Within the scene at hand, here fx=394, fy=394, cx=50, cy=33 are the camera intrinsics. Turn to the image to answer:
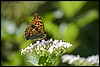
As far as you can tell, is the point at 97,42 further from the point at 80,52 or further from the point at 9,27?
the point at 9,27

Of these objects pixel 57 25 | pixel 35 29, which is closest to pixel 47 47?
pixel 35 29

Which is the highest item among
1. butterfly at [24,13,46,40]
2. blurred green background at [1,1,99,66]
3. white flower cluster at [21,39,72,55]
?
blurred green background at [1,1,99,66]

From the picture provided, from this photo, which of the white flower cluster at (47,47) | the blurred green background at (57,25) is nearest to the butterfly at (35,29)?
the white flower cluster at (47,47)

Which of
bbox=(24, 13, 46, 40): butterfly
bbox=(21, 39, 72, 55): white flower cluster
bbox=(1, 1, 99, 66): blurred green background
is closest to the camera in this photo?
bbox=(21, 39, 72, 55): white flower cluster

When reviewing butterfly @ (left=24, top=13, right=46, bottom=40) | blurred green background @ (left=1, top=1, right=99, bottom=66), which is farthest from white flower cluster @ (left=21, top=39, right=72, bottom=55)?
blurred green background @ (left=1, top=1, right=99, bottom=66)

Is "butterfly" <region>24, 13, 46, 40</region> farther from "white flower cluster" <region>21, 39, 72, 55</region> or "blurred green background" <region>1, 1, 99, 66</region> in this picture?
"blurred green background" <region>1, 1, 99, 66</region>

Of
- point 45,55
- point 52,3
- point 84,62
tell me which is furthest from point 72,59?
point 52,3

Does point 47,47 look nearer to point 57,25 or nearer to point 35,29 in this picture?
point 35,29
